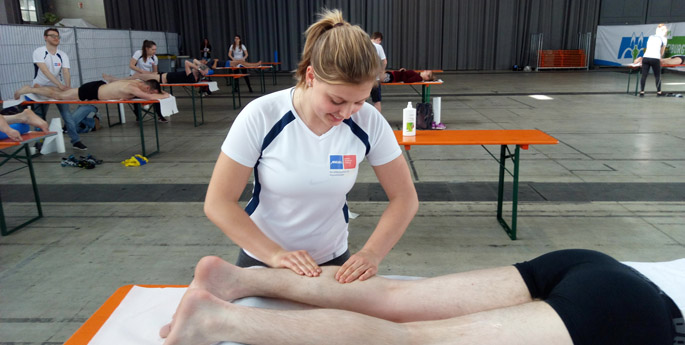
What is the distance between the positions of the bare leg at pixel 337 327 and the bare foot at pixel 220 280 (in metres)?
0.11

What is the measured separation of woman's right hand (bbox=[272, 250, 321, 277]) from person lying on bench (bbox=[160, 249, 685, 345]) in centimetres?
2

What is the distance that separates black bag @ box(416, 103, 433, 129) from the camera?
3.26 meters

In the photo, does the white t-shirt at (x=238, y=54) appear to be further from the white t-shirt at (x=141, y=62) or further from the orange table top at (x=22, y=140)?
the orange table top at (x=22, y=140)

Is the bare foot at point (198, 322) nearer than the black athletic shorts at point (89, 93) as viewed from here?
→ Yes

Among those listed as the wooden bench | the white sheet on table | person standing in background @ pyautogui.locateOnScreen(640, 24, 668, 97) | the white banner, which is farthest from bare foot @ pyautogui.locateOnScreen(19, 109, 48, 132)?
the white banner

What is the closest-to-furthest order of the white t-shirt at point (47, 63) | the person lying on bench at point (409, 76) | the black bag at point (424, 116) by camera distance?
1. the black bag at point (424, 116)
2. the white t-shirt at point (47, 63)
3. the person lying on bench at point (409, 76)

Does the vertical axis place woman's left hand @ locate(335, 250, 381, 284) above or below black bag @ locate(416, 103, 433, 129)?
below

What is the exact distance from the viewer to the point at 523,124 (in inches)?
243

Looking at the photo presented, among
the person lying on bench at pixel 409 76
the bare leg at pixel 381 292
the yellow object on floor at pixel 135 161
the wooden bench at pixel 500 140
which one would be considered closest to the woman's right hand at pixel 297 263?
the bare leg at pixel 381 292

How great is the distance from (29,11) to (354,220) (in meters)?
14.4

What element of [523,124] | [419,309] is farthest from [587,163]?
[419,309]

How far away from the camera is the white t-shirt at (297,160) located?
125cm

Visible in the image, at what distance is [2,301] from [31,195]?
5.62ft

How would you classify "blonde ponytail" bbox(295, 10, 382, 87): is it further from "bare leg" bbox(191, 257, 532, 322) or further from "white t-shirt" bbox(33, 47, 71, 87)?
"white t-shirt" bbox(33, 47, 71, 87)
